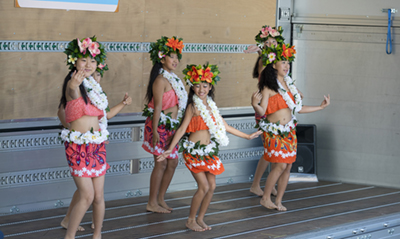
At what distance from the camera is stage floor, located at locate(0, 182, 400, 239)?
4.63 m

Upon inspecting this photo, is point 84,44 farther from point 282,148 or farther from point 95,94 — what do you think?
point 282,148

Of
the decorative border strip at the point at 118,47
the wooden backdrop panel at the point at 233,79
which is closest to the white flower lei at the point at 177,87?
the decorative border strip at the point at 118,47

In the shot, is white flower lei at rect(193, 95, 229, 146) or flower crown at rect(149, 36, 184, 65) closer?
white flower lei at rect(193, 95, 229, 146)

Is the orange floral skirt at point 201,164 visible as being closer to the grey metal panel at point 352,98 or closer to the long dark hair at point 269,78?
the long dark hair at point 269,78

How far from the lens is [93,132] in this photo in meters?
4.16

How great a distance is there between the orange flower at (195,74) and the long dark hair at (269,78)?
0.99m

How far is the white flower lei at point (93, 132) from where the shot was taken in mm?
4102

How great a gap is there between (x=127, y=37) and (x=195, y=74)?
4.30 ft

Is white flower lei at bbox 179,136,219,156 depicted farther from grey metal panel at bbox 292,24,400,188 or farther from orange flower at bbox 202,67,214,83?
grey metal panel at bbox 292,24,400,188

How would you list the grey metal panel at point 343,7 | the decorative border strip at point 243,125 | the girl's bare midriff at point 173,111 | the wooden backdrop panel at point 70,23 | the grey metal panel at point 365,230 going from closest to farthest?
the grey metal panel at point 365,230
the wooden backdrop panel at point 70,23
the girl's bare midriff at point 173,111
the grey metal panel at point 343,7
the decorative border strip at point 243,125

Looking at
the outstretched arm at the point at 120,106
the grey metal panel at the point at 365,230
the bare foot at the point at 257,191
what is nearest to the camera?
the outstretched arm at the point at 120,106

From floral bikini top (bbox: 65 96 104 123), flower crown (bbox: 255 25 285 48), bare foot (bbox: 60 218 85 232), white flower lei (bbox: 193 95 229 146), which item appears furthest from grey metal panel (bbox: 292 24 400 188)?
floral bikini top (bbox: 65 96 104 123)

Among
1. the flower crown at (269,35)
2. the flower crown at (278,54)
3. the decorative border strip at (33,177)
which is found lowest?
the decorative border strip at (33,177)

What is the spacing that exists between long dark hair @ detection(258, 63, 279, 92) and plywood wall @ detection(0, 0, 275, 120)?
1057mm
